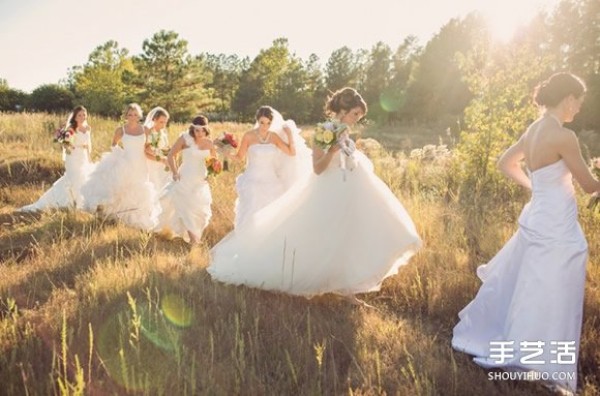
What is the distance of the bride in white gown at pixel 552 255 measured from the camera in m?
3.83

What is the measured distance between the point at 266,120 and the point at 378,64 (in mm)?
55026

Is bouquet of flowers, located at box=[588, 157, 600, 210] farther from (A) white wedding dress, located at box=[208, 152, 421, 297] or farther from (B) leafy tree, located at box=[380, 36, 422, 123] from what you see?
(B) leafy tree, located at box=[380, 36, 422, 123]

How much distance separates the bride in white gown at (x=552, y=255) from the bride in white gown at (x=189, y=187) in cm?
560

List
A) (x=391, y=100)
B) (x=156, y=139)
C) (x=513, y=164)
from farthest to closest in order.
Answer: (x=391, y=100) → (x=156, y=139) → (x=513, y=164)

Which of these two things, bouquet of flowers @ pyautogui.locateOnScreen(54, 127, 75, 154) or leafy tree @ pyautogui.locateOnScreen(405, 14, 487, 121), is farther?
leafy tree @ pyautogui.locateOnScreen(405, 14, 487, 121)

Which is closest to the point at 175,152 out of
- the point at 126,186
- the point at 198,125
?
the point at 198,125

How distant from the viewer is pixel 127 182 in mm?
9891

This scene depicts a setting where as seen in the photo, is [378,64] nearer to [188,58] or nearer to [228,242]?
[188,58]

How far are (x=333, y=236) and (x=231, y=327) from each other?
1762 millimetres

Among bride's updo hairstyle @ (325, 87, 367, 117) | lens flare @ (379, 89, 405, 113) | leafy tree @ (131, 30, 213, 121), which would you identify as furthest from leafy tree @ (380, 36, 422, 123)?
bride's updo hairstyle @ (325, 87, 367, 117)

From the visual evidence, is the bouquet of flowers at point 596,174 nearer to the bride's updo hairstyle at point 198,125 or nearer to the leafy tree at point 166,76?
the bride's updo hairstyle at point 198,125

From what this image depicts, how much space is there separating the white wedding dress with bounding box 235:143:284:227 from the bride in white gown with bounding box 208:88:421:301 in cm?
179

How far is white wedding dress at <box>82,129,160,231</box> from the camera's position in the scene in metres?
9.73

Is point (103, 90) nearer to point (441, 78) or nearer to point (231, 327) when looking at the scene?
point (441, 78)
